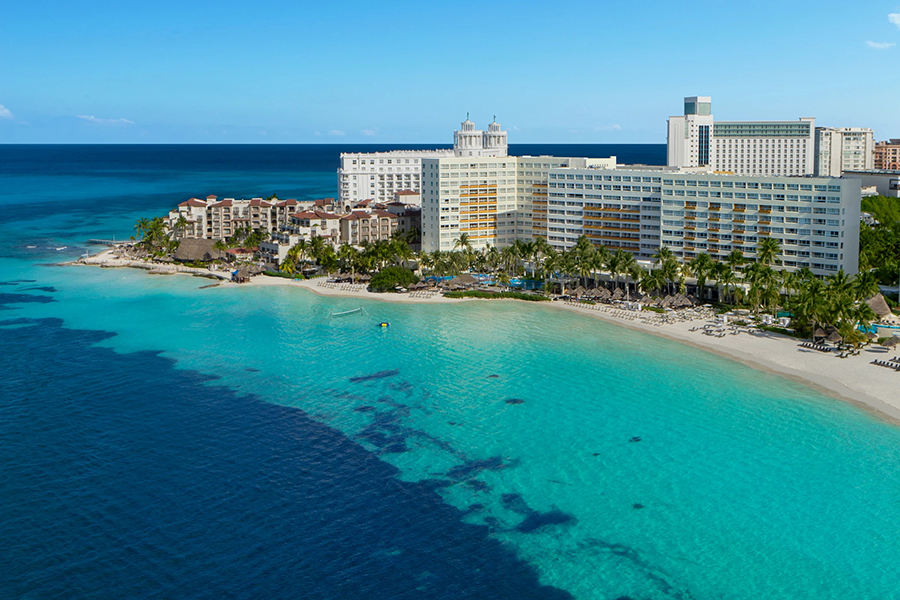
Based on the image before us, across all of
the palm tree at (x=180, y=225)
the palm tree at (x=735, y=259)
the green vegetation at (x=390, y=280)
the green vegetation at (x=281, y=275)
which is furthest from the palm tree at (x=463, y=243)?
the palm tree at (x=180, y=225)

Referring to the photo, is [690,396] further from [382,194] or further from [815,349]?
[382,194]

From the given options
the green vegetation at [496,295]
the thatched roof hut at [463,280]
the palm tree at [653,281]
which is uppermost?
the palm tree at [653,281]

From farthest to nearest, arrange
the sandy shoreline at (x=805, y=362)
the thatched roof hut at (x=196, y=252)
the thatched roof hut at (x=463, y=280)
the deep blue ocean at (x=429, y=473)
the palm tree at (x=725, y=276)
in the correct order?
the thatched roof hut at (x=196, y=252)
the thatched roof hut at (x=463, y=280)
the palm tree at (x=725, y=276)
the sandy shoreline at (x=805, y=362)
the deep blue ocean at (x=429, y=473)

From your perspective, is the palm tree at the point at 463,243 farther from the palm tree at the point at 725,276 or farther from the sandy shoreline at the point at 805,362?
the palm tree at the point at 725,276

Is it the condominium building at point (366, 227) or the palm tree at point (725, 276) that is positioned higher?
the condominium building at point (366, 227)

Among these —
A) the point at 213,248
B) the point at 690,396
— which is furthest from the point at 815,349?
the point at 213,248
